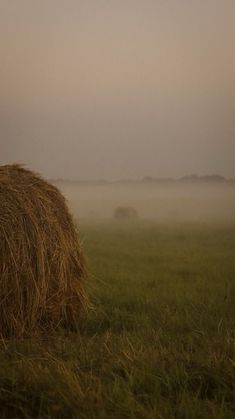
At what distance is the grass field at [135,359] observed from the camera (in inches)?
167

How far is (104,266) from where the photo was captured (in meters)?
11.9

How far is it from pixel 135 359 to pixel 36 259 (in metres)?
2.16

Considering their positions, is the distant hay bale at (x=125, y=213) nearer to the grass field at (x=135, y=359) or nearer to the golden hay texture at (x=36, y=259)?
the grass field at (x=135, y=359)

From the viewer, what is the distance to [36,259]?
22.2 ft

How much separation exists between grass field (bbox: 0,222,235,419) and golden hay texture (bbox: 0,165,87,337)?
34 centimetres

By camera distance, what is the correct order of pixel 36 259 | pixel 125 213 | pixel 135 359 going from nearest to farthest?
pixel 135 359, pixel 36 259, pixel 125 213

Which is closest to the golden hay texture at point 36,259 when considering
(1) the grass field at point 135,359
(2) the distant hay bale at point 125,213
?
(1) the grass field at point 135,359

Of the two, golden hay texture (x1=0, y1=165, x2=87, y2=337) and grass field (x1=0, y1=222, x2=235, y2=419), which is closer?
grass field (x1=0, y1=222, x2=235, y2=419)

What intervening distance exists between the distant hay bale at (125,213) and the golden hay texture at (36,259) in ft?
82.2

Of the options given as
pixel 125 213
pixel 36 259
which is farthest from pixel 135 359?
pixel 125 213

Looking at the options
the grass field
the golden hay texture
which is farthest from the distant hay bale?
the golden hay texture

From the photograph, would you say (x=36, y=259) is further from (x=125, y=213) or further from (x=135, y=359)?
(x=125, y=213)

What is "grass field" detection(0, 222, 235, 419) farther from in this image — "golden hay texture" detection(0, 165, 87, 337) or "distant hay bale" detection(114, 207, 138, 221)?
"distant hay bale" detection(114, 207, 138, 221)

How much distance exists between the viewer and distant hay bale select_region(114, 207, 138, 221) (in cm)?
3281
